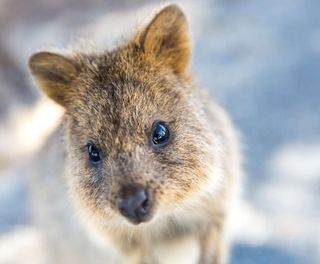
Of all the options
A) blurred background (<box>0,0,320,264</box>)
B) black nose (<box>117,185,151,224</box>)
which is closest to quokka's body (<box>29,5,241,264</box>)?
black nose (<box>117,185,151,224</box>)

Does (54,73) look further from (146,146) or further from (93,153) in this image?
(146,146)

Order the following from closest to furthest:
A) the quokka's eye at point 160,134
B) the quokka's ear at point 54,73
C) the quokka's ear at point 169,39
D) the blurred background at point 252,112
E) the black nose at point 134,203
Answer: the black nose at point 134,203, the quokka's eye at point 160,134, the quokka's ear at point 169,39, the quokka's ear at point 54,73, the blurred background at point 252,112

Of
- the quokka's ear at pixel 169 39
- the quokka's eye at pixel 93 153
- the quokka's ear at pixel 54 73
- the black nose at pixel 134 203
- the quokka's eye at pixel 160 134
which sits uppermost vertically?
the quokka's ear at pixel 169 39

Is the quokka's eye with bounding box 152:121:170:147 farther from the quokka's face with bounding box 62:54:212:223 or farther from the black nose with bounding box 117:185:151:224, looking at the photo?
the black nose with bounding box 117:185:151:224

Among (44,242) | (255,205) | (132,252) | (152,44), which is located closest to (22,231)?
(44,242)

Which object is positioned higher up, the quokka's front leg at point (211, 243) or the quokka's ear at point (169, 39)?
the quokka's ear at point (169, 39)

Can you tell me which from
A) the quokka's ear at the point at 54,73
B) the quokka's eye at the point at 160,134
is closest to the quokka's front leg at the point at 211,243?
the quokka's eye at the point at 160,134

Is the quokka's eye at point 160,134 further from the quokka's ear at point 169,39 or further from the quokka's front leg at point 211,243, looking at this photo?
the quokka's front leg at point 211,243
